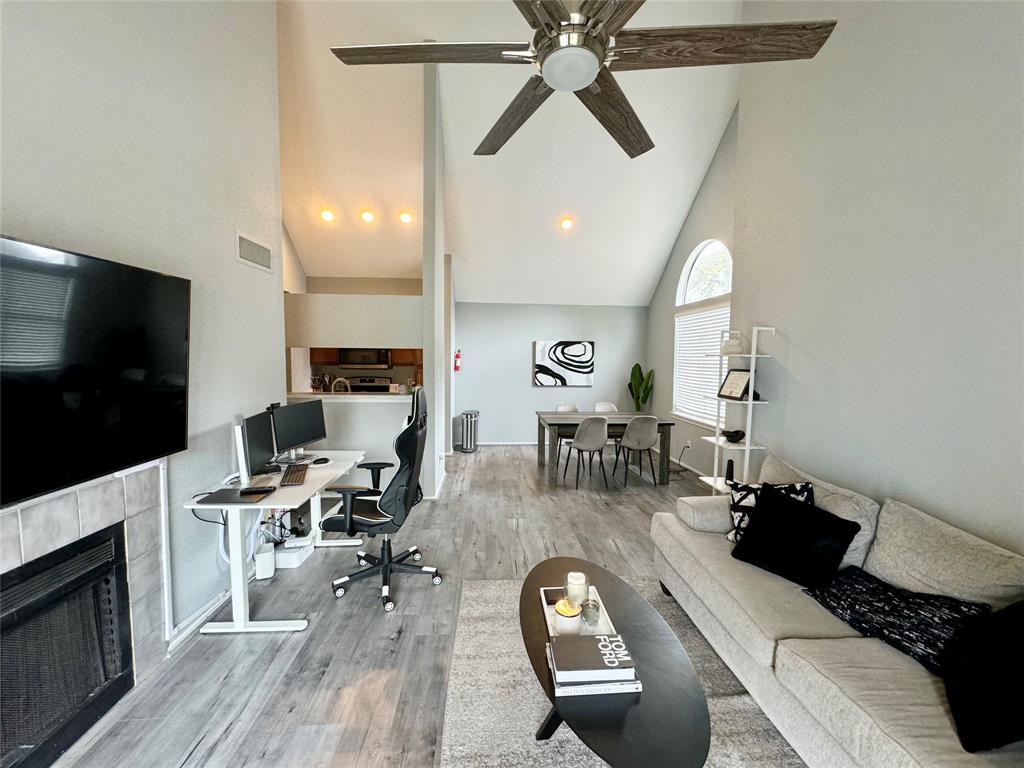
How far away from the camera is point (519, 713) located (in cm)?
171

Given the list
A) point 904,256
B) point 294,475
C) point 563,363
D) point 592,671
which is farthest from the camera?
point 563,363

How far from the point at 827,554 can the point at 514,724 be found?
1640 millimetres

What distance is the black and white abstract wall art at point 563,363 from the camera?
712cm

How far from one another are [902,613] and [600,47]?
253 cm

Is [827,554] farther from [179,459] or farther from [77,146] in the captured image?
[77,146]

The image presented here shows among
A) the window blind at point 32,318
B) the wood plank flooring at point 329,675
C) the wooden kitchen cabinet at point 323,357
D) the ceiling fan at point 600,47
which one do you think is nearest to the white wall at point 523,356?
the wooden kitchen cabinet at point 323,357

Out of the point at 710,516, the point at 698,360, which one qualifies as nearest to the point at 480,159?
the point at 698,360

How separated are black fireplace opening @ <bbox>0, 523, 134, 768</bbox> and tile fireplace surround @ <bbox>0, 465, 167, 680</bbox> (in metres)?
0.04

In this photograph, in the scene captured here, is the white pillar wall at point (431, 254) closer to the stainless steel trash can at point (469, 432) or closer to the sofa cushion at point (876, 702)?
the stainless steel trash can at point (469, 432)

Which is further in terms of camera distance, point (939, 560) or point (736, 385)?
point (736, 385)

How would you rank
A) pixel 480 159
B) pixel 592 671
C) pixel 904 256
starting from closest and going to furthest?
1. pixel 592 671
2. pixel 904 256
3. pixel 480 159

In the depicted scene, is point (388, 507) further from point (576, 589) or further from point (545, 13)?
point (545, 13)

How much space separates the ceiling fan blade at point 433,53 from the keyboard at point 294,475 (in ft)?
7.38

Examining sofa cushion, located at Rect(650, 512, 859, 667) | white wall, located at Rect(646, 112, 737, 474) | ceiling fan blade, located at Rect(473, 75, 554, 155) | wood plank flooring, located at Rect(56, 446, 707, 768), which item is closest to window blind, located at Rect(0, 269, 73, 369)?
wood plank flooring, located at Rect(56, 446, 707, 768)
